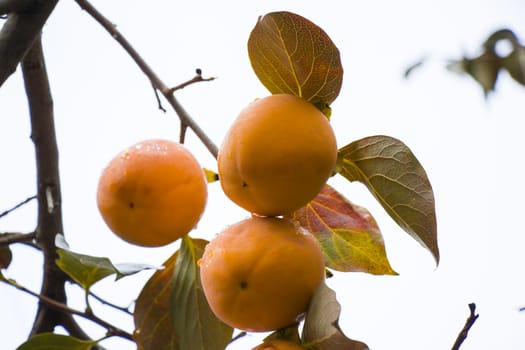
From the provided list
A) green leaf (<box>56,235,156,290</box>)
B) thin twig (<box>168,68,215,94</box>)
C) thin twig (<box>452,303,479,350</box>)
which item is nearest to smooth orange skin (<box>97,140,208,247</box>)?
green leaf (<box>56,235,156,290</box>)

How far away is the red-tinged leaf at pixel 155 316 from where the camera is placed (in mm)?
727

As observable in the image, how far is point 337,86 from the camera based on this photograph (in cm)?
64

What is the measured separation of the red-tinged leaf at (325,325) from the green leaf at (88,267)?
21 cm

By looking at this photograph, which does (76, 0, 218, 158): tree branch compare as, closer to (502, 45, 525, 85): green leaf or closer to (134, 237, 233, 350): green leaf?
(134, 237, 233, 350): green leaf

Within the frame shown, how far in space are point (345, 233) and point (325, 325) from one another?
0.20 meters

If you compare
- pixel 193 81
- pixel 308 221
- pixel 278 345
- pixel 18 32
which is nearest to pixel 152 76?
pixel 193 81

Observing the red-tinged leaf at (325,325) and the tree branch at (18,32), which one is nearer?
the red-tinged leaf at (325,325)

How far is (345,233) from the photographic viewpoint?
698mm

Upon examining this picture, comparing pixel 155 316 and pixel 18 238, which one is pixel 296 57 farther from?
pixel 18 238

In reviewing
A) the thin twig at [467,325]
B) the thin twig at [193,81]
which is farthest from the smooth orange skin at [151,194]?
the thin twig at [467,325]

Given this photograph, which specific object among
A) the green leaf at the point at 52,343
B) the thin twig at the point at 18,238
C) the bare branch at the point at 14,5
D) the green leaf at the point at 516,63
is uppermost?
the bare branch at the point at 14,5

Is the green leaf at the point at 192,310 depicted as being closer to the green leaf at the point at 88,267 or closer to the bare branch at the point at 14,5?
the green leaf at the point at 88,267

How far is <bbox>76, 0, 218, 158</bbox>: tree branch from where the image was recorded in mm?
728

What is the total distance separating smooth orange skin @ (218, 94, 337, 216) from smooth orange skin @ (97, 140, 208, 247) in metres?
0.07
